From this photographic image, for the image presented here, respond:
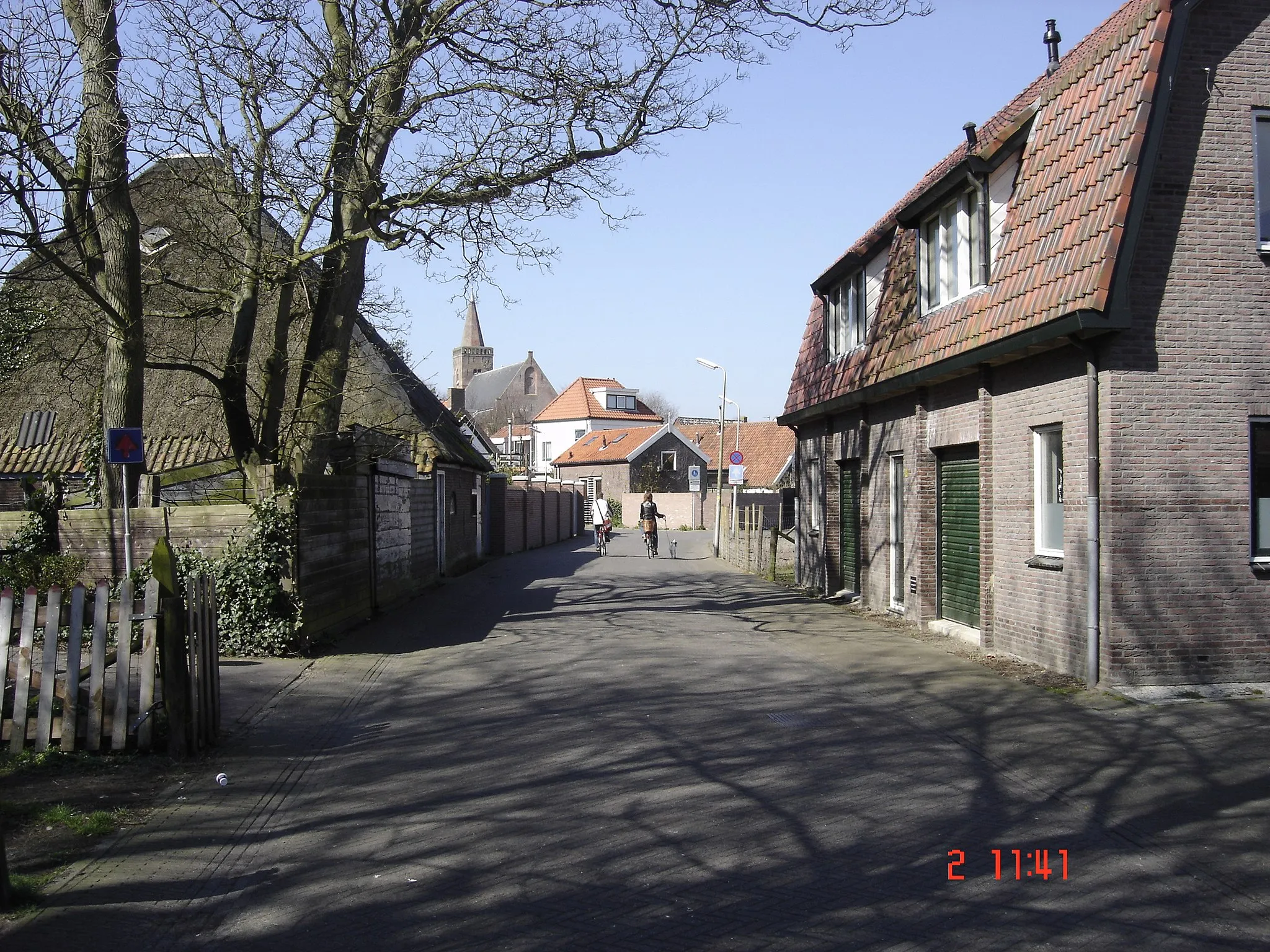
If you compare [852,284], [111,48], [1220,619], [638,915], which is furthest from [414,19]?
[638,915]

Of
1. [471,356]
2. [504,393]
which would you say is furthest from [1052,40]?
[471,356]

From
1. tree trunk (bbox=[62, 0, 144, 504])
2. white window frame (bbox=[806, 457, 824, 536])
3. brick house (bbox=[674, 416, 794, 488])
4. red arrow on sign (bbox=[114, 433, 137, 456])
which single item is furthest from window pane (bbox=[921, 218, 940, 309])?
brick house (bbox=[674, 416, 794, 488])

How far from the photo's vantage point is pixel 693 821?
6.41 m

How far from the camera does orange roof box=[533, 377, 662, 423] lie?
9362 cm

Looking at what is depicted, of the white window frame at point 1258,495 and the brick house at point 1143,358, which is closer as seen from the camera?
the brick house at point 1143,358

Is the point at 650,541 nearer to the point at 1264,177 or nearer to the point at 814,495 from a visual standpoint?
the point at 814,495

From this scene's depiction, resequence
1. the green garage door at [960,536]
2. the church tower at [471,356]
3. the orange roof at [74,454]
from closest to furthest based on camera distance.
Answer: the green garage door at [960,536], the orange roof at [74,454], the church tower at [471,356]

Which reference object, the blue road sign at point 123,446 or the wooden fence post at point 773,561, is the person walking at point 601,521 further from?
the blue road sign at point 123,446

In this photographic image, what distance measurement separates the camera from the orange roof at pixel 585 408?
307 feet

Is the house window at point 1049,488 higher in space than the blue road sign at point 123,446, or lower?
lower

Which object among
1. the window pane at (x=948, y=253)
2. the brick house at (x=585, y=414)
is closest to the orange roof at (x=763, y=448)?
the brick house at (x=585, y=414)

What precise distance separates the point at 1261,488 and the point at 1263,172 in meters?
2.90

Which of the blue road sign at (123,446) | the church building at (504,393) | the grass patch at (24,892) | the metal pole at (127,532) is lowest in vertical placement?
the grass patch at (24,892)

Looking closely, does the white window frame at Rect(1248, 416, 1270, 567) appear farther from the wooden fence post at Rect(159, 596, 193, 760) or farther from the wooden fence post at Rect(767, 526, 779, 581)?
the wooden fence post at Rect(767, 526, 779, 581)
